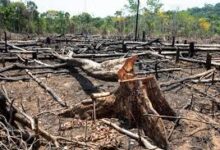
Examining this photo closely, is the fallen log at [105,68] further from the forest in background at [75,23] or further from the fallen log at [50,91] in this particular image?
the forest in background at [75,23]

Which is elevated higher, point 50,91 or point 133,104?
point 133,104

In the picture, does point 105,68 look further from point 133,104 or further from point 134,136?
point 134,136

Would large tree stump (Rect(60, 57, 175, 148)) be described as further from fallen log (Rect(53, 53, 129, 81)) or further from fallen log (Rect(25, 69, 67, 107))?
fallen log (Rect(25, 69, 67, 107))

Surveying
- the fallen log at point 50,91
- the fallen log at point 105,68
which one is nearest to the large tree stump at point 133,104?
the fallen log at point 105,68

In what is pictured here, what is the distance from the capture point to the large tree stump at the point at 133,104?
249 inches

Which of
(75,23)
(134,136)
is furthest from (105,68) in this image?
(75,23)

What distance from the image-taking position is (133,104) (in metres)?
6.69

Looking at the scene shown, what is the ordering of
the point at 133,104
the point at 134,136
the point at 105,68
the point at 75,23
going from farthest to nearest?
the point at 75,23
the point at 105,68
the point at 133,104
the point at 134,136

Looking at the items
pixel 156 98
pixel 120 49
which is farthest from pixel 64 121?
pixel 120 49

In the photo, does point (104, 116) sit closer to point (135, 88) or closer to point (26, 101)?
point (135, 88)

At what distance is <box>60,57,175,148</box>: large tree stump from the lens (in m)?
6.33

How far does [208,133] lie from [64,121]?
9.13 ft

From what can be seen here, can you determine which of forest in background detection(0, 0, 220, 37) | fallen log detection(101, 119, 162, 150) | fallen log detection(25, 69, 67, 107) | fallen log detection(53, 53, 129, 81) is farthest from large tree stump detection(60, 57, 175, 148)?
forest in background detection(0, 0, 220, 37)

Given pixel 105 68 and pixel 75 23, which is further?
pixel 75 23
